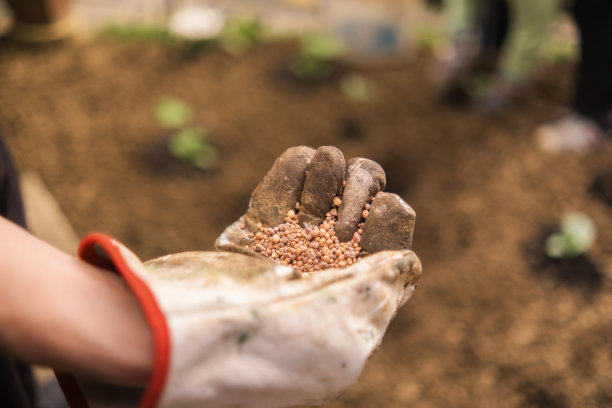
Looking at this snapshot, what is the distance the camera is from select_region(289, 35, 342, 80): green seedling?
10.5ft

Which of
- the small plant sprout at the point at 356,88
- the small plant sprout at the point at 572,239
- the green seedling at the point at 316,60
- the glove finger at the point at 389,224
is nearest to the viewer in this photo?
the glove finger at the point at 389,224

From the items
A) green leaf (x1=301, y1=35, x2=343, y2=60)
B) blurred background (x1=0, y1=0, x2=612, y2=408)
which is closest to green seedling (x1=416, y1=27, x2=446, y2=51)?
blurred background (x1=0, y1=0, x2=612, y2=408)

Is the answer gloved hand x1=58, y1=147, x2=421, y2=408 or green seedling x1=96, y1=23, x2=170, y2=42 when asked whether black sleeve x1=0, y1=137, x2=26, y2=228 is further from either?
green seedling x1=96, y1=23, x2=170, y2=42

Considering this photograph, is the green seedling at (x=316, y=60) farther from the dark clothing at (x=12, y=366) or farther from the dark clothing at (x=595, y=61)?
the dark clothing at (x=12, y=366)

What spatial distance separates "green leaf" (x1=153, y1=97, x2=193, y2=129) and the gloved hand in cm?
213

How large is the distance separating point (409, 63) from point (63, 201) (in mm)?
2280

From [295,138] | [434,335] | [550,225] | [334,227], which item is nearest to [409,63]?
[295,138]

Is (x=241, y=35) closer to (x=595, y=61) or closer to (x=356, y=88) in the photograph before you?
(x=356, y=88)

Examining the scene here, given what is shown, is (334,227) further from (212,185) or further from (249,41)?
(249,41)

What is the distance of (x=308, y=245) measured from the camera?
90 cm

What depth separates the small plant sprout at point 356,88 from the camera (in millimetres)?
3088

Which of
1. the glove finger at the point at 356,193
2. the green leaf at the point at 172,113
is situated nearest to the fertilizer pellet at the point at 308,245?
the glove finger at the point at 356,193

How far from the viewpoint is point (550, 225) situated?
94.3 inches

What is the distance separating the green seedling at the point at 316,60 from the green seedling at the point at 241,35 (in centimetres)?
35
